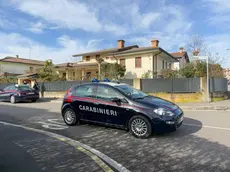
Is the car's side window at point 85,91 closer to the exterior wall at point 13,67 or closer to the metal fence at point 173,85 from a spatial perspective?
the metal fence at point 173,85

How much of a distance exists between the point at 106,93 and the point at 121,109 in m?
0.81

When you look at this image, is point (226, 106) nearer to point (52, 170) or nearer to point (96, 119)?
point (96, 119)

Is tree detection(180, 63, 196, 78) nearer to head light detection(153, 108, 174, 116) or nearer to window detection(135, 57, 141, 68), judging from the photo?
window detection(135, 57, 141, 68)

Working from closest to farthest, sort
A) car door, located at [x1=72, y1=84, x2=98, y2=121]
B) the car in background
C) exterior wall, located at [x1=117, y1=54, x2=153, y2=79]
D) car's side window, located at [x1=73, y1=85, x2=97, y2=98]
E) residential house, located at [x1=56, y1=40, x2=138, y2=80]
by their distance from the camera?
car door, located at [x1=72, y1=84, x2=98, y2=121] → car's side window, located at [x1=73, y1=85, x2=97, y2=98] → the car in background → exterior wall, located at [x1=117, y1=54, x2=153, y2=79] → residential house, located at [x1=56, y1=40, x2=138, y2=80]

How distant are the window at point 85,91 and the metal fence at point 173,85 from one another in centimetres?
897

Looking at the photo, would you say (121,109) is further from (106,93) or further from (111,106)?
(106,93)

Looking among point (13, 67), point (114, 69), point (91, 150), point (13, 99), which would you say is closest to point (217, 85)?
point (114, 69)

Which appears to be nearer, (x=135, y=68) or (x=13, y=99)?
(x=13, y=99)

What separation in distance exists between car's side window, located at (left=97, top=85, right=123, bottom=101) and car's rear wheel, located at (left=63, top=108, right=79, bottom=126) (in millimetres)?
1267

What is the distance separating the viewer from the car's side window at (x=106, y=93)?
6052 millimetres

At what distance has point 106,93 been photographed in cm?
629

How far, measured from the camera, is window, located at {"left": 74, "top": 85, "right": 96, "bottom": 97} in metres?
6.65

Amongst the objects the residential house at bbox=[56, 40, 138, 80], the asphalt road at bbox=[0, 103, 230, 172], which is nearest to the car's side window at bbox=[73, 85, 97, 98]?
the asphalt road at bbox=[0, 103, 230, 172]

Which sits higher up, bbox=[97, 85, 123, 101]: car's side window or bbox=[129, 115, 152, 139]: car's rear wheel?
bbox=[97, 85, 123, 101]: car's side window
